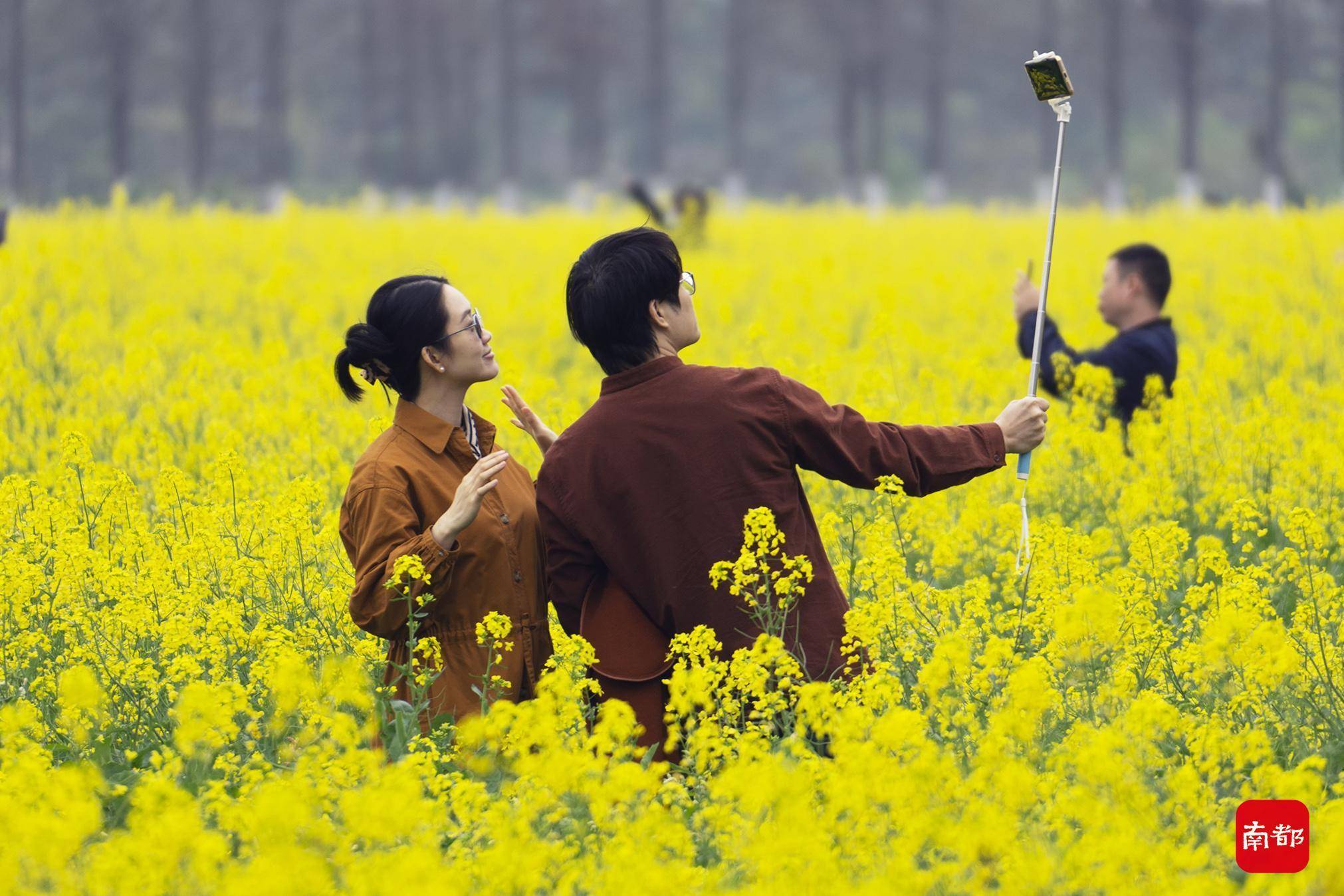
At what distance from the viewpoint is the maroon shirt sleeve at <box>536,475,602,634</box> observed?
3490 millimetres

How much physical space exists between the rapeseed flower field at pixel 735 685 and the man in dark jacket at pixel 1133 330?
250 mm

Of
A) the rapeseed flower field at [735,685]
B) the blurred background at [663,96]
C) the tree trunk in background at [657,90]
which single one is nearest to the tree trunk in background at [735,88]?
the blurred background at [663,96]

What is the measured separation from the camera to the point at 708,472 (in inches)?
133

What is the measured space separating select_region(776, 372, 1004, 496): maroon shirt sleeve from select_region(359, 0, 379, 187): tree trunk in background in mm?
35043

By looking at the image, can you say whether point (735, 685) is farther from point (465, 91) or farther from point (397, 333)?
point (465, 91)

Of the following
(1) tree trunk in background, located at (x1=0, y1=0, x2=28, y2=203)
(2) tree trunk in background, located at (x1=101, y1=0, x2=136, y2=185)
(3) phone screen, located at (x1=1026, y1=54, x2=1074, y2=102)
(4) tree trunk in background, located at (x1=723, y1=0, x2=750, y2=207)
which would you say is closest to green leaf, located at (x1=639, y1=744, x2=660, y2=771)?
(3) phone screen, located at (x1=1026, y1=54, x2=1074, y2=102)

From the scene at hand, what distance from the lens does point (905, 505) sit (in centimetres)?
448

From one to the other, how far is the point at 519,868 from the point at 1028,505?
3749mm

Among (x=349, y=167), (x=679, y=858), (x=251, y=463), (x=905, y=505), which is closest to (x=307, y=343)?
(x=251, y=463)

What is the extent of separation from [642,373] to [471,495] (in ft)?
1.56

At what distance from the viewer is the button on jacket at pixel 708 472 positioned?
3.35m

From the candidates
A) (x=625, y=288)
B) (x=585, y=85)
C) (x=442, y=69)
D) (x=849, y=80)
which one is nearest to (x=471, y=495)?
(x=625, y=288)

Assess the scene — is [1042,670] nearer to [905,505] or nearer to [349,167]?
[905,505]

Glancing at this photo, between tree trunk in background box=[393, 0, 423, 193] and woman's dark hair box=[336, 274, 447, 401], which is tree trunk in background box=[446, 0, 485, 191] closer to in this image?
tree trunk in background box=[393, 0, 423, 193]
